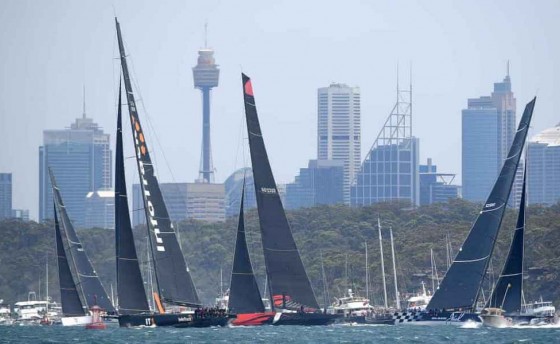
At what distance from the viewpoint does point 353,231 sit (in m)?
168

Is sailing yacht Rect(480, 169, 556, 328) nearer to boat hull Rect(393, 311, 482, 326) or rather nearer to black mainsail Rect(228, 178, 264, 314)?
boat hull Rect(393, 311, 482, 326)

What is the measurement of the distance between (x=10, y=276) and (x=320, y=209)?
30601 mm

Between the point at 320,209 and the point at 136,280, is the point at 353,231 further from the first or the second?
the point at 136,280

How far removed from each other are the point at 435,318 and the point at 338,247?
66631mm

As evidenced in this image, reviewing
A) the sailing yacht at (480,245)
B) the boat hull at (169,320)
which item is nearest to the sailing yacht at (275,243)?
the boat hull at (169,320)

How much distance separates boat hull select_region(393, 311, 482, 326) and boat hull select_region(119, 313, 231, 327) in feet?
40.6

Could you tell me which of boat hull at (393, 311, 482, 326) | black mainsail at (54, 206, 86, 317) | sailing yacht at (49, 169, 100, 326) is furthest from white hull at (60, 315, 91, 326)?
boat hull at (393, 311, 482, 326)

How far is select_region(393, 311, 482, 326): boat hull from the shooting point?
3639 inches

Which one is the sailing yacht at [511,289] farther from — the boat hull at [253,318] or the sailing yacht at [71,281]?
the sailing yacht at [71,281]

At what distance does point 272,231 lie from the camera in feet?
294

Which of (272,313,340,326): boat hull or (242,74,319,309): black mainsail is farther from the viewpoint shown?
(272,313,340,326): boat hull

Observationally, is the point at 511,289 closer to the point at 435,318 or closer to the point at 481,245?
the point at 481,245

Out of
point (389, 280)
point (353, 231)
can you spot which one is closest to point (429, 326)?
point (389, 280)

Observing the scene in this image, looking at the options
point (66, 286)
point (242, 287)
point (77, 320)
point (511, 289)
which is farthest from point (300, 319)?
point (77, 320)
